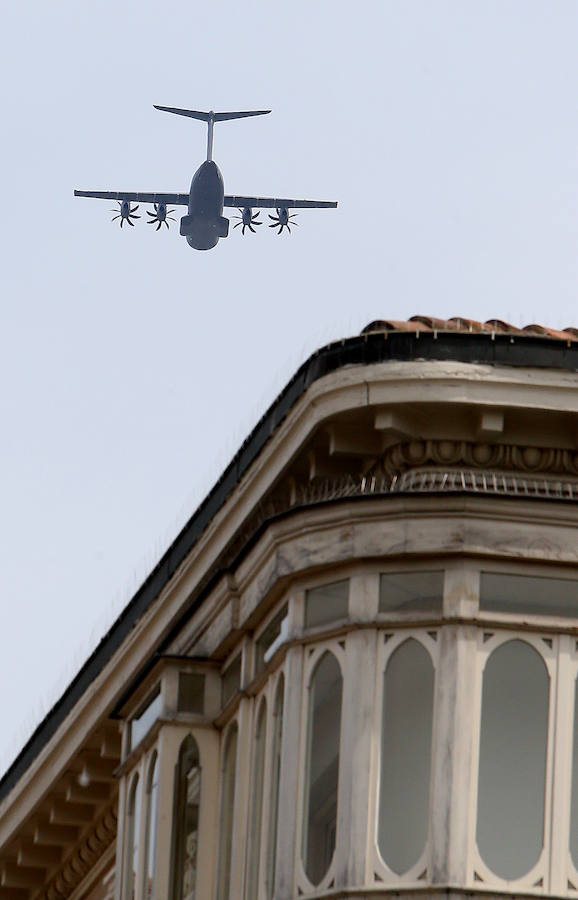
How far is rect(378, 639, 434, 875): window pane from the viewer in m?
19.8

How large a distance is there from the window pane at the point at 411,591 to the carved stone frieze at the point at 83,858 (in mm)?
10109

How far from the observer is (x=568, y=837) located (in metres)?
19.6

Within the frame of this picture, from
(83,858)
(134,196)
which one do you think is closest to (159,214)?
(134,196)

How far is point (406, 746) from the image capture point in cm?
2011

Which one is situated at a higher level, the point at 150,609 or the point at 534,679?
the point at 150,609

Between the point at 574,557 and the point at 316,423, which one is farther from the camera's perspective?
the point at 316,423

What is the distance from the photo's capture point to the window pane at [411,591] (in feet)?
67.0

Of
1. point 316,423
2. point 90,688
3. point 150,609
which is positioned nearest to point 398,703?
point 316,423

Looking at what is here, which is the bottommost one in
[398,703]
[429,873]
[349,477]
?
[429,873]

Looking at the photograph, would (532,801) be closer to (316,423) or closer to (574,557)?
(574,557)

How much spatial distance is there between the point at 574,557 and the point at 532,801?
1941 mm

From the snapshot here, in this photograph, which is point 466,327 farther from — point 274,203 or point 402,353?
point 274,203

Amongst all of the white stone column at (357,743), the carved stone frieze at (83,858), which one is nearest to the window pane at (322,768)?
the white stone column at (357,743)

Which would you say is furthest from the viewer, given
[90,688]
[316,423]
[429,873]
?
[90,688]
